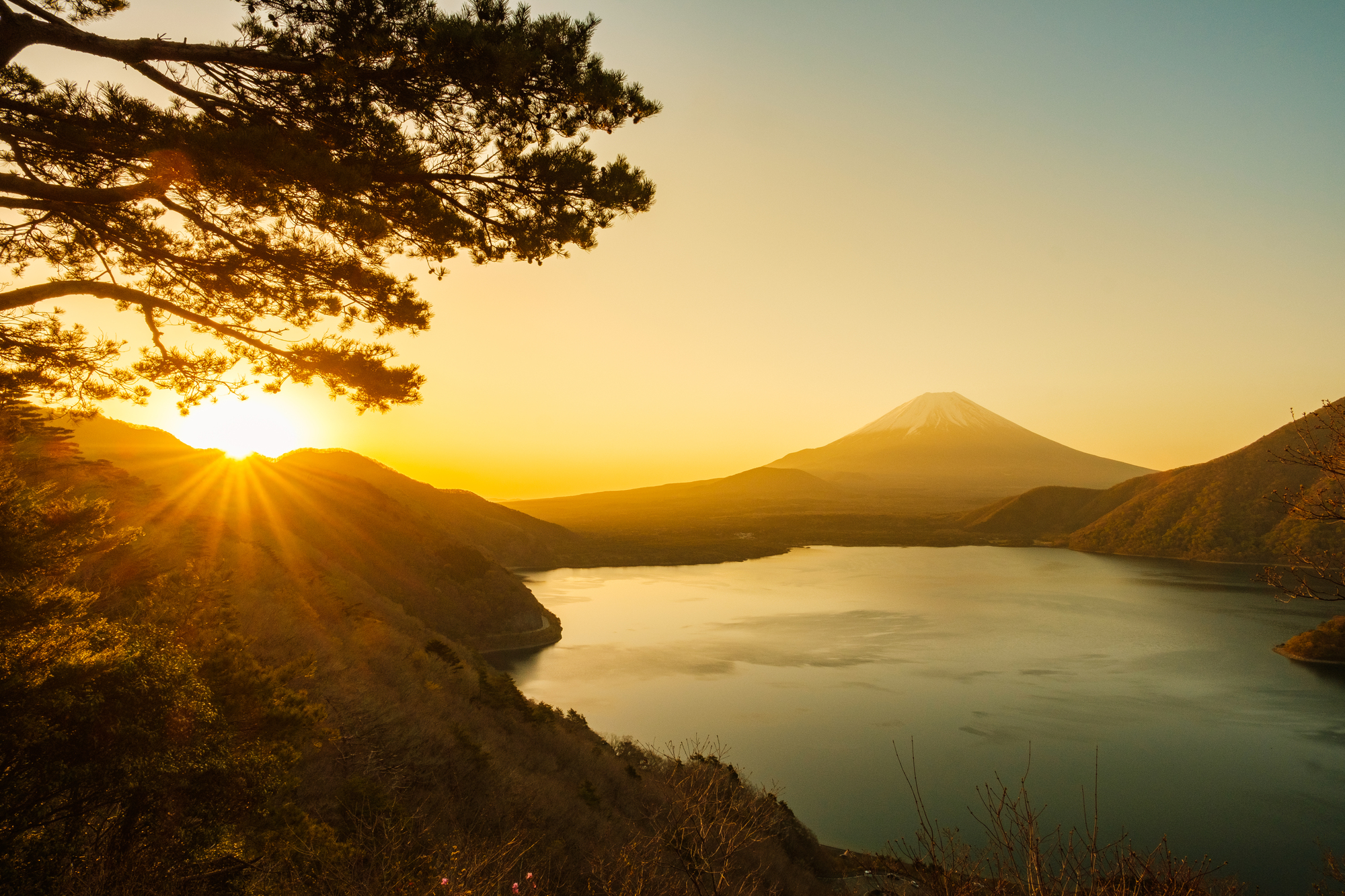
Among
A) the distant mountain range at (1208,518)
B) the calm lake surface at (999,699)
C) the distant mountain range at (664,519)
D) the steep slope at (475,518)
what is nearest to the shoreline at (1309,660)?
the calm lake surface at (999,699)

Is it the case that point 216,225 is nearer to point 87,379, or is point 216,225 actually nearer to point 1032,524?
point 87,379

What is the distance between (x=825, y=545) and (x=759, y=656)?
259ft

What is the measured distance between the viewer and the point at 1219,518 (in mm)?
76438

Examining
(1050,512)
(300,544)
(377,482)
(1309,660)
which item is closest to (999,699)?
(1309,660)

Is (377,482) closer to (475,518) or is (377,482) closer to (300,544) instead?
(475,518)

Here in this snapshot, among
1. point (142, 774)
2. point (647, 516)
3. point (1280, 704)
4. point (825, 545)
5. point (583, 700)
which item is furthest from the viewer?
point (647, 516)

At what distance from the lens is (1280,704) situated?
29.7 meters

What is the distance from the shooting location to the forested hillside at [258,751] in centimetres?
447

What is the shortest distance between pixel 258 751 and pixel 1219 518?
100331 millimetres

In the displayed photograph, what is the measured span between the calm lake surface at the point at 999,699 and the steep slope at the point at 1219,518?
14960 millimetres

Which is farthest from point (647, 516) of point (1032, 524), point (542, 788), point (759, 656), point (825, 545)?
point (542, 788)

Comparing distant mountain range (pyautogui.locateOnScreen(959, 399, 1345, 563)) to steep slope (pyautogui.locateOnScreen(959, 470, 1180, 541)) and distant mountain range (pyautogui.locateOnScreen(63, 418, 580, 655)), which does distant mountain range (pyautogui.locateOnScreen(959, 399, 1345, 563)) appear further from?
distant mountain range (pyautogui.locateOnScreen(63, 418, 580, 655))

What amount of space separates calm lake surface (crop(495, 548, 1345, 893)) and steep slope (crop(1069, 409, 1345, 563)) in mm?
14960

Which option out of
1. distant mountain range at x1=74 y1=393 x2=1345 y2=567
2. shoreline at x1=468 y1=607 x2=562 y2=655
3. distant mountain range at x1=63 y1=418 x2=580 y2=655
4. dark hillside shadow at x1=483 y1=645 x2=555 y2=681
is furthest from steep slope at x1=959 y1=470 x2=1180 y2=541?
distant mountain range at x1=63 y1=418 x2=580 y2=655
